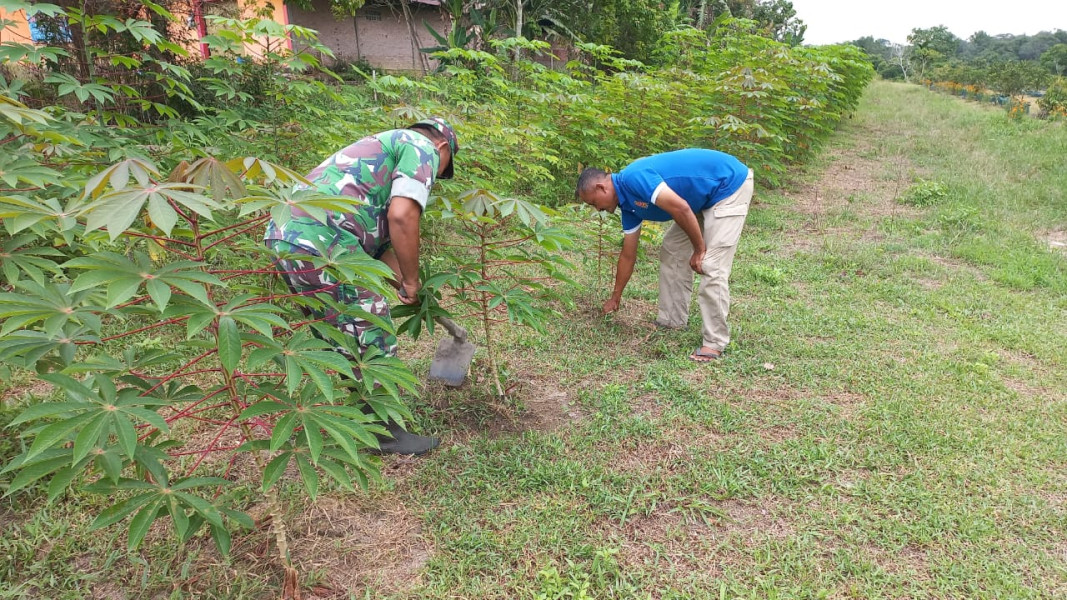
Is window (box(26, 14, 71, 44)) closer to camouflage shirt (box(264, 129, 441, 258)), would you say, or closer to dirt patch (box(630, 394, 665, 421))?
camouflage shirt (box(264, 129, 441, 258))

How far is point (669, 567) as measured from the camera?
6.55 ft

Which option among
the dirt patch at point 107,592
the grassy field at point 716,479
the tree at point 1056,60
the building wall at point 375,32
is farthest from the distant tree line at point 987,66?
the dirt patch at point 107,592

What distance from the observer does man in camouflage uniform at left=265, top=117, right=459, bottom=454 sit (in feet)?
6.65

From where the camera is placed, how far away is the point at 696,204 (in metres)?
3.40

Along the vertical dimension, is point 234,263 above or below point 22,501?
above

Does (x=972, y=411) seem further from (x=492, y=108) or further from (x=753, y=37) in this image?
(x=753, y=37)

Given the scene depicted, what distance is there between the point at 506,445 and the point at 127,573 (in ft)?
4.63

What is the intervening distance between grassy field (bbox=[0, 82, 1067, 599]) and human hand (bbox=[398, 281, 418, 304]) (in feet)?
2.25

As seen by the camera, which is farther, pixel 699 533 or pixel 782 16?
pixel 782 16

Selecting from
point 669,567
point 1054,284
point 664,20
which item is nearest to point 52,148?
point 669,567

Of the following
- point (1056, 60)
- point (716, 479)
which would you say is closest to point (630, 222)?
point (716, 479)

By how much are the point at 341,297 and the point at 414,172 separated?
1.73 feet

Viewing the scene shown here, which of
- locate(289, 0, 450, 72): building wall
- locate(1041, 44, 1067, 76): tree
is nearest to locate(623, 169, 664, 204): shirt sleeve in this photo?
locate(289, 0, 450, 72): building wall

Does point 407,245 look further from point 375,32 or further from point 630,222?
point 375,32
